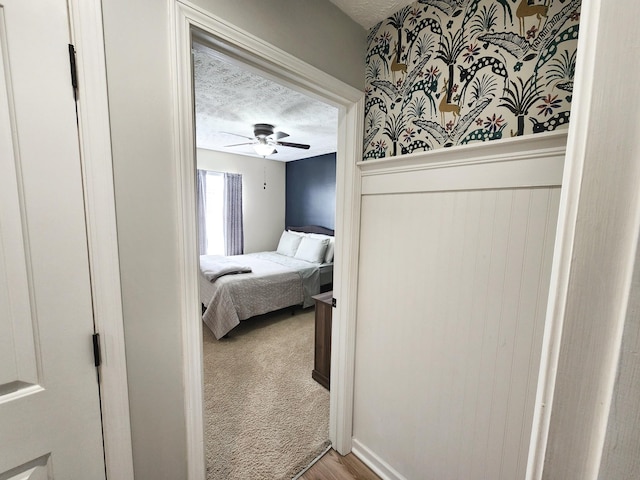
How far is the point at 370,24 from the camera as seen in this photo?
1.42 m

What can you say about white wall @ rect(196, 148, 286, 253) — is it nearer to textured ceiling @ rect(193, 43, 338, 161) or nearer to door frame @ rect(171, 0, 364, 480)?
textured ceiling @ rect(193, 43, 338, 161)

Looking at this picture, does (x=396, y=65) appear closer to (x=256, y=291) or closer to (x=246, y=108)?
(x=246, y=108)

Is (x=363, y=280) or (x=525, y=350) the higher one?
(x=363, y=280)

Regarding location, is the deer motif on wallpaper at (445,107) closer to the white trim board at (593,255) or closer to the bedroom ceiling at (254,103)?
the bedroom ceiling at (254,103)

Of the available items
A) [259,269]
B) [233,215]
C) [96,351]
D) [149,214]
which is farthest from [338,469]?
[233,215]

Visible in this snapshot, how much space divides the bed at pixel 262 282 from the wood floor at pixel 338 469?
5.12ft

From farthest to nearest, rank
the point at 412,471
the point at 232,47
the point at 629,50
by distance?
the point at 412,471 → the point at 232,47 → the point at 629,50

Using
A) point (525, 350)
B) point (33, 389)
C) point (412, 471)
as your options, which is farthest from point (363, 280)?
point (33, 389)

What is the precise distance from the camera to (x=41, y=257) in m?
0.70

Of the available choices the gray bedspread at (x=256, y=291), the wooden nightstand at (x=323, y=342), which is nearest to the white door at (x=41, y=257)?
the wooden nightstand at (x=323, y=342)

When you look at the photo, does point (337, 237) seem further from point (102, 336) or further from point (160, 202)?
point (102, 336)

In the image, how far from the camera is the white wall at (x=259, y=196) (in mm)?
5078

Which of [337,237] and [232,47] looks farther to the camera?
[337,237]

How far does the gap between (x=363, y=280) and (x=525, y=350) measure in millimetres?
789
